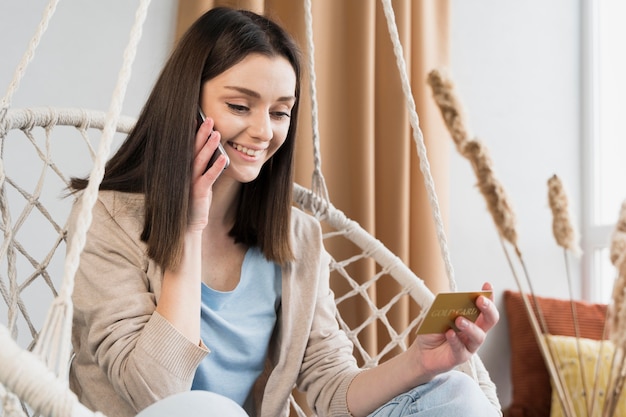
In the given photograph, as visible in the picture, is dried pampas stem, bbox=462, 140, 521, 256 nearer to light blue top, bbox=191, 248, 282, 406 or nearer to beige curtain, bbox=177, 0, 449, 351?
light blue top, bbox=191, 248, 282, 406

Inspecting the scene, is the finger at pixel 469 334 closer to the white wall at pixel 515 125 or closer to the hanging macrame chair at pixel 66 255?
the hanging macrame chair at pixel 66 255

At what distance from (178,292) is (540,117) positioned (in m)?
1.56

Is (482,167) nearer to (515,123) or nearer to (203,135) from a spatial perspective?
(203,135)

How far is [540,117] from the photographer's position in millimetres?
2285

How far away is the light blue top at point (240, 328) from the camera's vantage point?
1147mm

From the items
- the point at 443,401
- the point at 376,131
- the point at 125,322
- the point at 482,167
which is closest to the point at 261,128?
the point at 125,322

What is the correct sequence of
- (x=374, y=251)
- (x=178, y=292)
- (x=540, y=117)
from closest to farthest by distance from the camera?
(x=178, y=292), (x=374, y=251), (x=540, y=117)

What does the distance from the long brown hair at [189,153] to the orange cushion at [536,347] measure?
101 centimetres

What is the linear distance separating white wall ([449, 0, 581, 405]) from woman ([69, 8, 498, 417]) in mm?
949

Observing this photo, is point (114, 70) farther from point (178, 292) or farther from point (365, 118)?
point (178, 292)

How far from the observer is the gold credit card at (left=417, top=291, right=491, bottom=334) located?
3.00 ft

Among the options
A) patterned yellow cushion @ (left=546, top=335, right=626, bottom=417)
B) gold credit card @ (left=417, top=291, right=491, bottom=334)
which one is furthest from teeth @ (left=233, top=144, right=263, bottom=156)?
patterned yellow cushion @ (left=546, top=335, right=626, bottom=417)

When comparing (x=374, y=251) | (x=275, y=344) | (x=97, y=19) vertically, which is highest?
(x=97, y=19)

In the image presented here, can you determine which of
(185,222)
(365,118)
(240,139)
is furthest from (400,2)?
(185,222)
